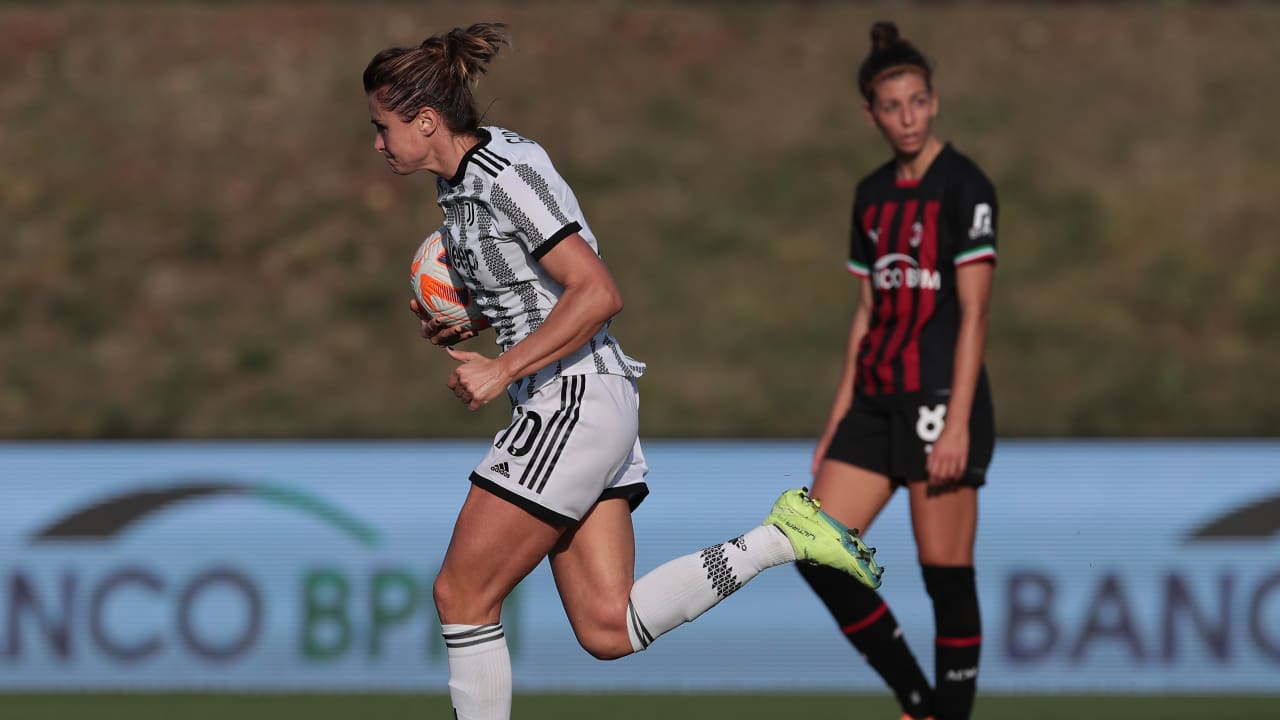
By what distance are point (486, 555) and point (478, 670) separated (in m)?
0.27

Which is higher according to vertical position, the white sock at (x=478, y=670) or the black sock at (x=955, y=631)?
the white sock at (x=478, y=670)

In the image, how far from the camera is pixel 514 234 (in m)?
3.65

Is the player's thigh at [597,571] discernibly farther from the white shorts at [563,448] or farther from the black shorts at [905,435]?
the black shorts at [905,435]

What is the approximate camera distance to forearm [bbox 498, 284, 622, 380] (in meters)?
3.52

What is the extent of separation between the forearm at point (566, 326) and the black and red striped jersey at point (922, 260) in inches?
49.4

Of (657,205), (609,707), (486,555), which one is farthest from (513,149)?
(657,205)

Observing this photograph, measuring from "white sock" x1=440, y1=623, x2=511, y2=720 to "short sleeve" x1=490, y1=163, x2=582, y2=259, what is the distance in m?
0.87

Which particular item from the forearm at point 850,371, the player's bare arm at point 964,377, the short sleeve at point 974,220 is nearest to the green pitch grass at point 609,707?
the forearm at point 850,371

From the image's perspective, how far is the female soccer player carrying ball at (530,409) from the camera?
3.59 metres

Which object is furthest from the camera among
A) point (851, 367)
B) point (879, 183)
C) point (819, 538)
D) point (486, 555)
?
A: point (851, 367)

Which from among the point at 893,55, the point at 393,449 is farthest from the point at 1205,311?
the point at 893,55

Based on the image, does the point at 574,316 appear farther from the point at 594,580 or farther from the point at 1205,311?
the point at 1205,311

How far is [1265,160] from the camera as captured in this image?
16.2 m

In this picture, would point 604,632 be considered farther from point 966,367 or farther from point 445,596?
point 966,367
